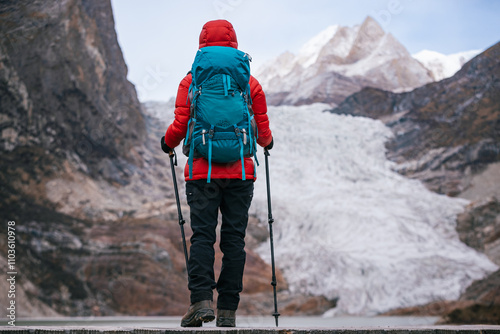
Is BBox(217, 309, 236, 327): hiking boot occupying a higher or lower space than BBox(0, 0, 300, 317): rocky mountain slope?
lower

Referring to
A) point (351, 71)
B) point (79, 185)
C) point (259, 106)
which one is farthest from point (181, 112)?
point (351, 71)

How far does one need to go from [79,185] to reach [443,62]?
129 feet

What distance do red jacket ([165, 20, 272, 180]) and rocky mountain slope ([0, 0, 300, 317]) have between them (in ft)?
34.2

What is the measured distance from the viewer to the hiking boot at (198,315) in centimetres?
268

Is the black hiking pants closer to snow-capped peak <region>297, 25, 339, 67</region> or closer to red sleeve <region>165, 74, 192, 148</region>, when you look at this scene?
red sleeve <region>165, 74, 192, 148</region>

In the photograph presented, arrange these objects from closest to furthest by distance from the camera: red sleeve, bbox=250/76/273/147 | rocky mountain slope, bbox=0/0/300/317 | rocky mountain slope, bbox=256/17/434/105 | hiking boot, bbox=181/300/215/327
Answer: hiking boot, bbox=181/300/215/327
red sleeve, bbox=250/76/273/147
rocky mountain slope, bbox=0/0/300/317
rocky mountain slope, bbox=256/17/434/105

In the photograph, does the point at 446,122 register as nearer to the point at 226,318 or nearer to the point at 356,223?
the point at 356,223

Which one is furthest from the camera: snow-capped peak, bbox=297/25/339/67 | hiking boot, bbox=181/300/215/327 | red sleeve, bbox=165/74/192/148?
snow-capped peak, bbox=297/25/339/67

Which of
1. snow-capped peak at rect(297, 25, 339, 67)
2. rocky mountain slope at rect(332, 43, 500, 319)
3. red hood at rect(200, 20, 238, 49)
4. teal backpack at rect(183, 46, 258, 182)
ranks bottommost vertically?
teal backpack at rect(183, 46, 258, 182)

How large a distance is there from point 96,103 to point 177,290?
386 inches

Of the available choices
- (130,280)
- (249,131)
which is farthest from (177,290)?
(249,131)

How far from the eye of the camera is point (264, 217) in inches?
891

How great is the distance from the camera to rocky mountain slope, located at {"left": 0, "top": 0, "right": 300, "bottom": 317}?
14203mm

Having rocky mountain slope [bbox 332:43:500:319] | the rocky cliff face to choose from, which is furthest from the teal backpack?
the rocky cliff face
